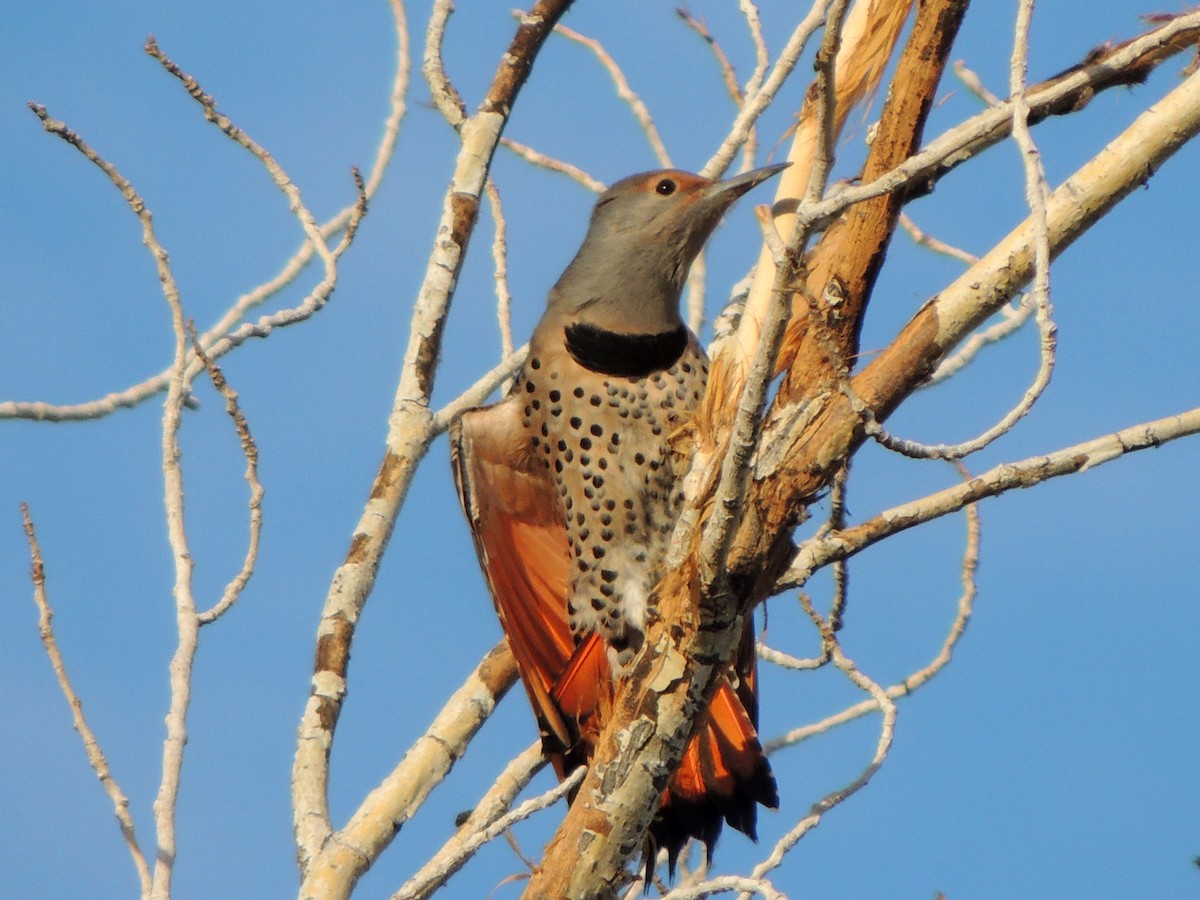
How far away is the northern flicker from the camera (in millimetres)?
4426

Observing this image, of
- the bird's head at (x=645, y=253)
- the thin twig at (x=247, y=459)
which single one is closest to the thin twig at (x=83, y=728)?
the thin twig at (x=247, y=459)

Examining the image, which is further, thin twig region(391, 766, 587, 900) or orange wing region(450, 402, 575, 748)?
orange wing region(450, 402, 575, 748)

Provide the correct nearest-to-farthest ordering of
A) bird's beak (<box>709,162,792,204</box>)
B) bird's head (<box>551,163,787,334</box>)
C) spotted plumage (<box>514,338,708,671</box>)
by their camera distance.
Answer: bird's beak (<box>709,162,792,204</box>) < spotted plumage (<box>514,338,708,671</box>) < bird's head (<box>551,163,787,334</box>)

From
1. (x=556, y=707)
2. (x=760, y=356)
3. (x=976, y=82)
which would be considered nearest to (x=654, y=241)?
(x=976, y=82)

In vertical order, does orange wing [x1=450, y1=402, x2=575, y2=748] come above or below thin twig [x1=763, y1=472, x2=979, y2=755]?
above

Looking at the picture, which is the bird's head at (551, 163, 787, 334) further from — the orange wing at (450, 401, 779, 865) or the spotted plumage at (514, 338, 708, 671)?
the orange wing at (450, 401, 779, 865)

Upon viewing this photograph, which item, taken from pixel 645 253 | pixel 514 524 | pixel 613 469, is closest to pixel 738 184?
pixel 645 253

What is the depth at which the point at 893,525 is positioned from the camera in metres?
3.44

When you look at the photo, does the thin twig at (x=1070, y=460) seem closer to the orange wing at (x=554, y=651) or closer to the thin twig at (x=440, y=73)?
the orange wing at (x=554, y=651)

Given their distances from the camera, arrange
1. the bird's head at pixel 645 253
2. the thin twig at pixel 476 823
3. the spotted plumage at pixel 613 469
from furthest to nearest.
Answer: the bird's head at pixel 645 253 → the spotted plumage at pixel 613 469 → the thin twig at pixel 476 823

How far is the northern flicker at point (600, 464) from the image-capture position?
14.5 ft

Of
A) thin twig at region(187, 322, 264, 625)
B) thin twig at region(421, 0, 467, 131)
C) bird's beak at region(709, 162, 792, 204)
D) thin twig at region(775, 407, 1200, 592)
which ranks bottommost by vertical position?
thin twig at region(775, 407, 1200, 592)

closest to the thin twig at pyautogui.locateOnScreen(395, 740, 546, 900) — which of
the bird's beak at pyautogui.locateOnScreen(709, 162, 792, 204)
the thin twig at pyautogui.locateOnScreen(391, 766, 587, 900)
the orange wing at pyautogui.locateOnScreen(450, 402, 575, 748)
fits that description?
the thin twig at pyautogui.locateOnScreen(391, 766, 587, 900)

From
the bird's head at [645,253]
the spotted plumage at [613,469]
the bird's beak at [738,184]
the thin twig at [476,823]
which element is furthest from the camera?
the bird's head at [645,253]
